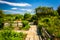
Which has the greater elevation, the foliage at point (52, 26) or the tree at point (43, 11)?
the tree at point (43, 11)

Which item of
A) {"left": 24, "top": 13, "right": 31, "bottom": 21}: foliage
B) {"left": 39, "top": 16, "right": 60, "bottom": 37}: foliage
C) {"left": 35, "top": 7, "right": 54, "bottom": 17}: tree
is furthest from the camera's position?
{"left": 24, "top": 13, "right": 31, "bottom": 21}: foliage

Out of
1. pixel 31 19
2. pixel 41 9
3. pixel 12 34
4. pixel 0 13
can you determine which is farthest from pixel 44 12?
pixel 12 34

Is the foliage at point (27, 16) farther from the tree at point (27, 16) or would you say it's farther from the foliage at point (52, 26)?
the foliage at point (52, 26)

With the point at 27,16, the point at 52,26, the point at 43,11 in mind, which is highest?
the point at 43,11

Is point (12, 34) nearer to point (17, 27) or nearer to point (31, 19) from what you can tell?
point (17, 27)

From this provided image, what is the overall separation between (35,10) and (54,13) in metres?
2.82

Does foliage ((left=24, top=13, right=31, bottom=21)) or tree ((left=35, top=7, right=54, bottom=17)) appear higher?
tree ((left=35, top=7, right=54, bottom=17))

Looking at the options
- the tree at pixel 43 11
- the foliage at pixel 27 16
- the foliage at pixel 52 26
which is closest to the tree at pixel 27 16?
the foliage at pixel 27 16

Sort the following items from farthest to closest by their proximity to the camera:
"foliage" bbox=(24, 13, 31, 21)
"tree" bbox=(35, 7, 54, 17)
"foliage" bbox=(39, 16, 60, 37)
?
"foliage" bbox=(24, 13, 31, 21) < "tree" bbox=(35, 7, 54, 17) < "foliage" bbox=(39, 16, 60, 37)

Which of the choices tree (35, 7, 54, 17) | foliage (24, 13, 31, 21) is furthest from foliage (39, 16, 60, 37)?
foliage (24, 13, 31, 21)

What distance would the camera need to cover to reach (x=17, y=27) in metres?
16.5

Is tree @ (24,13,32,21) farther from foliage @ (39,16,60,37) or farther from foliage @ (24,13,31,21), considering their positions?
foliage @ (39,16,60,37)

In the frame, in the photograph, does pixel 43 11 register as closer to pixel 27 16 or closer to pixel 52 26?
pixel 27 16

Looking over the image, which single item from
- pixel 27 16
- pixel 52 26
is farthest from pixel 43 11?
pixel 52 26
